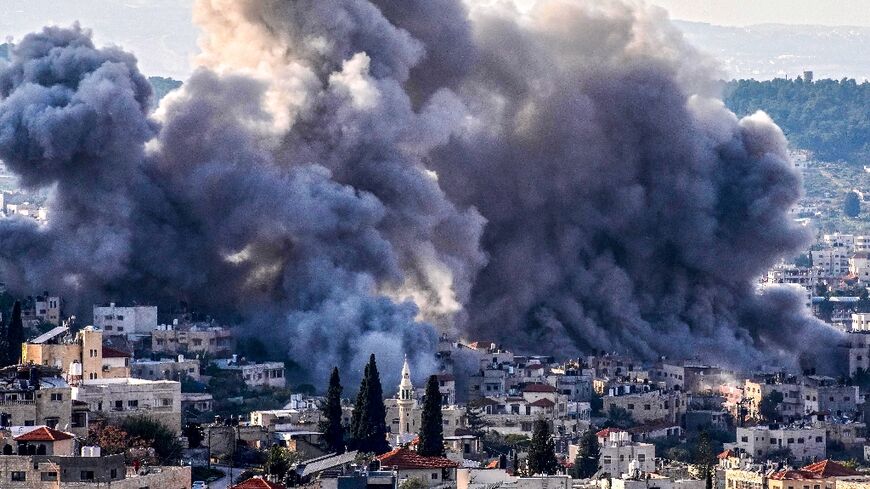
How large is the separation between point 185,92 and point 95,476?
4117cm

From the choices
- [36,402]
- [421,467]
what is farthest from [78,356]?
[421,467]

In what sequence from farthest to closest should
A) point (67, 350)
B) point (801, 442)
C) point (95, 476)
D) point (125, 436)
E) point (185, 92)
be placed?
point (185, 92)
point (801, 442)
point (67, 350)
point (125, 436)
point (95, 476)

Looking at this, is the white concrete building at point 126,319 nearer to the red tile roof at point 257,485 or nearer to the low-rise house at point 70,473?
the red tile roof at point 257,485

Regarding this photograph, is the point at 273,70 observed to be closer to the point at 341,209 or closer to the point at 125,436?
the point at 341,209

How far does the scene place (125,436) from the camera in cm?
5538

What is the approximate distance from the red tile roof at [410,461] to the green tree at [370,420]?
4219 millimetres

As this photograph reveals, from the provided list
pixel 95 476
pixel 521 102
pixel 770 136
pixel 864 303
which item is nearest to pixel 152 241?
pixel 521 102

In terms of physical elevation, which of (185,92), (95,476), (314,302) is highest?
(185,92)

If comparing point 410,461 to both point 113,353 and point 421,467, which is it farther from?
point 113,353

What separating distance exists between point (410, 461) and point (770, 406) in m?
26.5

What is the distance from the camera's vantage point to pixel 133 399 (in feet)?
200

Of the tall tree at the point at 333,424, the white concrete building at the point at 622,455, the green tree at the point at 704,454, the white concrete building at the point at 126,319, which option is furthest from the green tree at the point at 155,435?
the white concrete building at the point at 126,319

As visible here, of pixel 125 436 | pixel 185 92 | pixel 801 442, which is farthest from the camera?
pixel 185 92

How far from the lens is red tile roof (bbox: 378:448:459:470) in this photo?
54.3 meters
